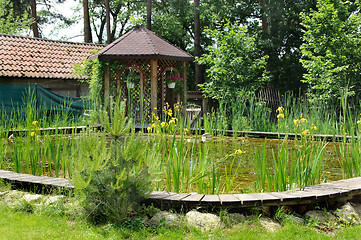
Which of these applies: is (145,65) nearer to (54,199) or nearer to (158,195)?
(54,199)

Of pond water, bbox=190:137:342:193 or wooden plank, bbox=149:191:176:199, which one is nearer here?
wooden plank, bbox=149:191:176:199

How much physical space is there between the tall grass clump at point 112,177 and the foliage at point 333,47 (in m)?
7.92

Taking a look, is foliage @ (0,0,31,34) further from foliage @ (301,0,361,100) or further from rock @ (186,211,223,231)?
rock @ (186,211,223,231)

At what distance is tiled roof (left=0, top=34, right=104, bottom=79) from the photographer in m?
12.7

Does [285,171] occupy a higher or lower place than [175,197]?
higher

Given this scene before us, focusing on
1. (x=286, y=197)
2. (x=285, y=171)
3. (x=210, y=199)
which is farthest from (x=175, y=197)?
(x=285, y=171)

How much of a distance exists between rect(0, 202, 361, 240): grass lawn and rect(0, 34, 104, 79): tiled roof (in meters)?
10.5

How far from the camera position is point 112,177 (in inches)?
105

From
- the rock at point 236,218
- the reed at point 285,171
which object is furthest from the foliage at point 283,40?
the rock at point 236,218

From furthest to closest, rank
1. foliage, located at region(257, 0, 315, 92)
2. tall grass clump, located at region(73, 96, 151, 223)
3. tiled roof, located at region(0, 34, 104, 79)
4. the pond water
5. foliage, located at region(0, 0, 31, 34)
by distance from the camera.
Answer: foliage, located at region(0, 0, 31, 34) < foliage, located at region(257, 0, 315, 92) < tiled roof, located at region(0, 34, 104, 79) < the pond water < tall grass clump, located at region(73, 96, 151, 223)

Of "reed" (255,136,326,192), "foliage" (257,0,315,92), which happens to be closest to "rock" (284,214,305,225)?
"reed" (255,136,326,192)

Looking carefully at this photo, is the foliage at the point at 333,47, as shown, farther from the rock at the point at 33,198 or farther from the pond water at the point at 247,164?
the rock at the point at 33,198

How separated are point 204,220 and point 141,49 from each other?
9.46 meters

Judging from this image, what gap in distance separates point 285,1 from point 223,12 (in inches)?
119
